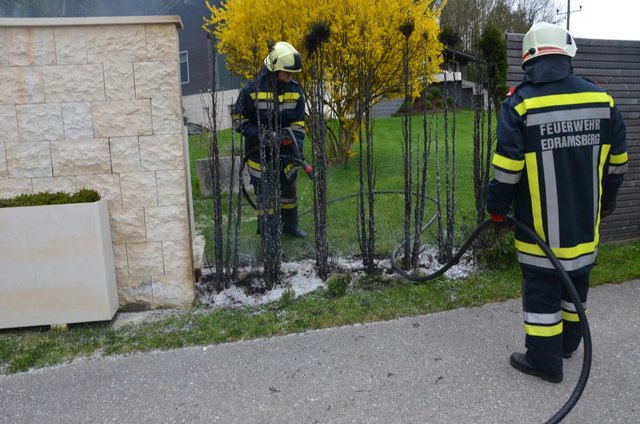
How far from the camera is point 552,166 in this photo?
2863 millimetres

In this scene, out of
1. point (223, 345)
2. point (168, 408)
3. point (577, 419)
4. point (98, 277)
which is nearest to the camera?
point (577, 419)

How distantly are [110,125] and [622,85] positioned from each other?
476 centimetres

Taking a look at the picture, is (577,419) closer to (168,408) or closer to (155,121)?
Result: (168,408)

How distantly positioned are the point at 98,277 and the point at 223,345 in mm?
1059

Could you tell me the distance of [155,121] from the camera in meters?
3.97

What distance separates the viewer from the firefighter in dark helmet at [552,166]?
2850mm

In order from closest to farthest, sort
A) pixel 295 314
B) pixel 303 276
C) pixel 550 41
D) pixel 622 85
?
1. pixel 550 41
2. pixel 295 314
3. pixel 303 276
4. pixel 622 85

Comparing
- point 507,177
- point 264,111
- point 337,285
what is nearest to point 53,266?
point 337,285

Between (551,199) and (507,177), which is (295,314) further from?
(551,199)

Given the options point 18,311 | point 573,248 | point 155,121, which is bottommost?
point 18,311

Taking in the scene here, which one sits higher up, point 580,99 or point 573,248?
point 580,99

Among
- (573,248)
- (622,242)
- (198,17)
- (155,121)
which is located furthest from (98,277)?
(198,17)

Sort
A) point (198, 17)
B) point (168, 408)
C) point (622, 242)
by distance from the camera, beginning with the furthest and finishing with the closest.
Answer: point (198, 17), point (622, 242), point (168, 408)

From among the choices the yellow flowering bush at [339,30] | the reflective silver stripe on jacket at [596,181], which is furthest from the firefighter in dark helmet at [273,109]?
the yellow flowering bush at [339,30]
